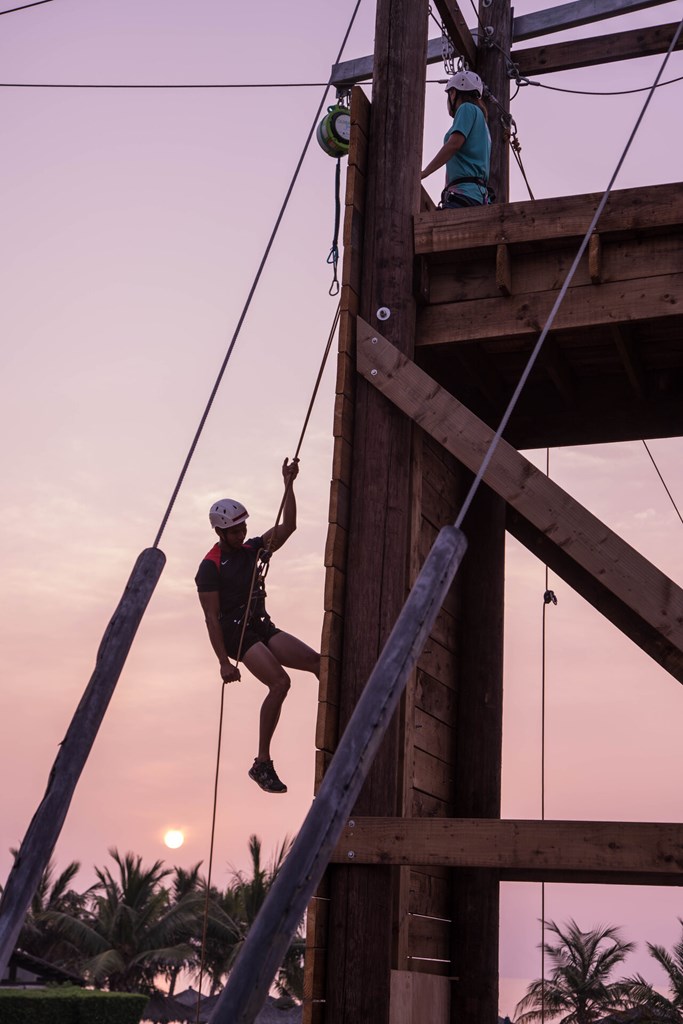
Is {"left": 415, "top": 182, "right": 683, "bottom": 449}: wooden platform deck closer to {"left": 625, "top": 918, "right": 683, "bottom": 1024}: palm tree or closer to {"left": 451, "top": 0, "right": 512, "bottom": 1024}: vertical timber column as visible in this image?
{"left": 451, "top": 0, "right": 512, "bottom": 1024}: vertical timber column

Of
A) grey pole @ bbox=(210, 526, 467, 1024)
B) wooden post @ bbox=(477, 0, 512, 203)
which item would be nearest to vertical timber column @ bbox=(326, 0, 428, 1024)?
wooden post @ bbox=(477, 0, 512, 203)

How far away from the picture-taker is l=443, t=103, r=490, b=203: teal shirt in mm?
9391

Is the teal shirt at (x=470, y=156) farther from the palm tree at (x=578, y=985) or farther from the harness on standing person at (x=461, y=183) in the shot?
the palm tree at (x=578, y=985)

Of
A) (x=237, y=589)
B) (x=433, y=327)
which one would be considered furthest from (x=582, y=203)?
(x=237, y=589)

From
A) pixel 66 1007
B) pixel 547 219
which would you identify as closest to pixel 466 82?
pixel 547 219

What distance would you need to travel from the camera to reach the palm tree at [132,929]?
210ft

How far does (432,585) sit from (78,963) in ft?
211

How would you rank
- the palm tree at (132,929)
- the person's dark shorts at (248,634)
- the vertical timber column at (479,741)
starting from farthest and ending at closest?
the palm tree at (132,929)
the person's dark shorts at (248,634)
the vertical timber column at (479,741)

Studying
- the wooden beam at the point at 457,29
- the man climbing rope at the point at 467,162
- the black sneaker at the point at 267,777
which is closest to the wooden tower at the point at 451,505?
the man climbing rope at the point at 467,162

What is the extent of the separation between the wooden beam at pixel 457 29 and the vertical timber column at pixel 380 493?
53.9 inches

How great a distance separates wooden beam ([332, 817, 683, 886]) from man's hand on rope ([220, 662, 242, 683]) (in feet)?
6.75

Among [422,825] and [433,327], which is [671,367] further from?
[422,825]

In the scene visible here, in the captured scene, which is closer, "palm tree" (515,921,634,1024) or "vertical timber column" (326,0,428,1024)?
"vertical timber column" (326,0,428,1024)

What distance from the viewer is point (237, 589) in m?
9.69
